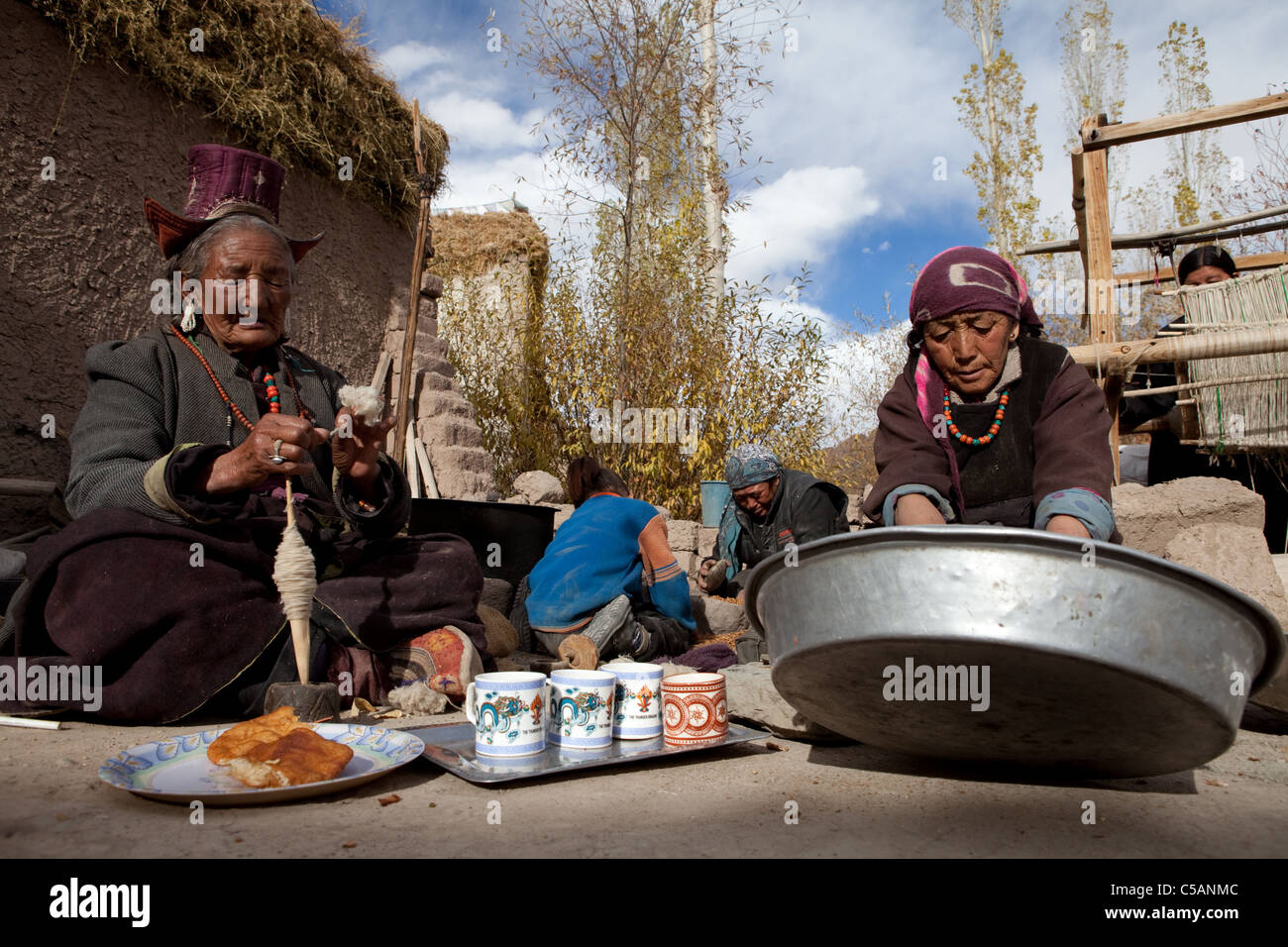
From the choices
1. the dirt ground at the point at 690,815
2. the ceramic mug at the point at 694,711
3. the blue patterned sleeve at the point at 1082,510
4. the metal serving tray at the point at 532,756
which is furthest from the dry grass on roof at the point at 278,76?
the blue patterned sleeve at the point at 1082,510

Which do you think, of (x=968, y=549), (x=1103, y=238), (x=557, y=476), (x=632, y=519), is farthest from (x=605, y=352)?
(x=968, y=549)

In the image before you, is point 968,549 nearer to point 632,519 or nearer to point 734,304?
point 632,519

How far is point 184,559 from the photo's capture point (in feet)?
8.11

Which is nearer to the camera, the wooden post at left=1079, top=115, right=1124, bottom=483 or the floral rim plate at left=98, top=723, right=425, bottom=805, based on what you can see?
the floral rim plate at left=98, top=723, right=425, bottom=805

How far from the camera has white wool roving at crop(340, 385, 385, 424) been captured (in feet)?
8.47

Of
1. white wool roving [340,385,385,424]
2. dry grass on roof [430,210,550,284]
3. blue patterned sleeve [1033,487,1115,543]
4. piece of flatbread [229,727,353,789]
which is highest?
dry grass on roof [430,210,550,284]

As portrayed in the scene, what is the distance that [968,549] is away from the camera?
1.38 meters

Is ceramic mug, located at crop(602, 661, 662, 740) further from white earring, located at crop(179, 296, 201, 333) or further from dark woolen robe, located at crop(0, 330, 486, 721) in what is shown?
white earring, located at crop(179, 296, 201, 333)

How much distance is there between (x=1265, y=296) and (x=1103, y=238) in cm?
93

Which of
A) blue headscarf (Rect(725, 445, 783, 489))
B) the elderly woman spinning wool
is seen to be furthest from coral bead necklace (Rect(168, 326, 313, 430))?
blue headscarf (Rect(725, 445, 783, 489))

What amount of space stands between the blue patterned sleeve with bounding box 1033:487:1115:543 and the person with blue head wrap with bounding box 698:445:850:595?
2838mm

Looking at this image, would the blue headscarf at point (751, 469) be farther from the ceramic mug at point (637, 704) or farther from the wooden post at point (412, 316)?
the ceramic mug at point (637, 704)

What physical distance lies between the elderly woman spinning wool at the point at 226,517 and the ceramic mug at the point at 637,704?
2.78 feet
